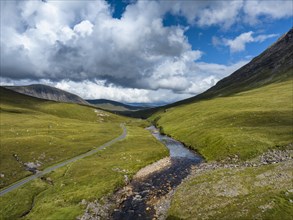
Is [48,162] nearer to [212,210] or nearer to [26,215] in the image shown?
[26,215]

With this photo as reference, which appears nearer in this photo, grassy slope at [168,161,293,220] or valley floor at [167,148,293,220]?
grassy slope at [168,161,293,220]

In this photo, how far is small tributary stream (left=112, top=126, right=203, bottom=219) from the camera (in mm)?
46144

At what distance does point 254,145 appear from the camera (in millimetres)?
73125

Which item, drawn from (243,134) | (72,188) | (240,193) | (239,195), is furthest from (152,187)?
(243,134)

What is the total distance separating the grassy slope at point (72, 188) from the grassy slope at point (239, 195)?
17.7 m

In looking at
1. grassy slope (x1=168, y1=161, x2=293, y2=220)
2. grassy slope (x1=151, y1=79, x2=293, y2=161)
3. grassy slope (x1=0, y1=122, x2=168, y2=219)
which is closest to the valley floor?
grassy slope (x1=168, y1=161, x2=293, y2=220)

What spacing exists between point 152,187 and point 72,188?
18.1m

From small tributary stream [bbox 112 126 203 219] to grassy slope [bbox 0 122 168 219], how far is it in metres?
5.65

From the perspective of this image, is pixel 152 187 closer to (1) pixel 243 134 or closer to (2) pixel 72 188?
(2) pixel 72 188

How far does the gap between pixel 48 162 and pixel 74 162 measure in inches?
360

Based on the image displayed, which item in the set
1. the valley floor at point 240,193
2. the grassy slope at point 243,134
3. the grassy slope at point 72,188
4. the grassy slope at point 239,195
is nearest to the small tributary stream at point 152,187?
the valley floor at point 240,193

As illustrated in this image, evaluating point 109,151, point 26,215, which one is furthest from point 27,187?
point 109,151

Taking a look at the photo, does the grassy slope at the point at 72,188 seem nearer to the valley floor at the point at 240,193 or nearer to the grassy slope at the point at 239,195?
the valley floor at the point at 240,193

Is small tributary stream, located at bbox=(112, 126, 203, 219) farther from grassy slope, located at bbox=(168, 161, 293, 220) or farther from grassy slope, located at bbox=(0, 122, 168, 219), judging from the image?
grassy slope, located at bbox=(0, 122, 168, 219)
